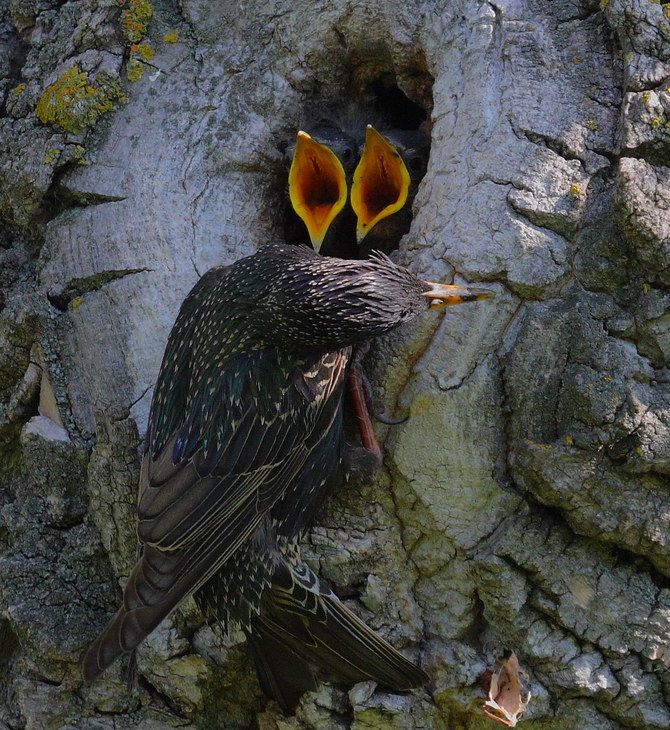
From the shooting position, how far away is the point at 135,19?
368 centimetres

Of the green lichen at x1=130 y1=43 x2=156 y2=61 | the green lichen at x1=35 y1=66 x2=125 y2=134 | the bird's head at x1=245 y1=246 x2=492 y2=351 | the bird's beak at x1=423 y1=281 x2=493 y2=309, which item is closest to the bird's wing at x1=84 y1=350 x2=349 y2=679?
the bird's head at x1=245 y1=246 x2=492 y2=351

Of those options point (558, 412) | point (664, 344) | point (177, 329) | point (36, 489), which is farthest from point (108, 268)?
point (664, 344)

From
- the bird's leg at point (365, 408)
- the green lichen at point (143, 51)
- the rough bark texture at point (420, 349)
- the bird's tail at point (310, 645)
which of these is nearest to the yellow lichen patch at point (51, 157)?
the rough bark texture at point (420, 349)

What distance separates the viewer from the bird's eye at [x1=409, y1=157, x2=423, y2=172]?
3900 millimetres

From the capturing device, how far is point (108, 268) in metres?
3.46

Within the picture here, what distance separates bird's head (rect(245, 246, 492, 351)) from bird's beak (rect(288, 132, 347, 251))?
57 centimetres

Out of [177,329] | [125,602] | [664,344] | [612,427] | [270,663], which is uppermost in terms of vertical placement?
[664,344]

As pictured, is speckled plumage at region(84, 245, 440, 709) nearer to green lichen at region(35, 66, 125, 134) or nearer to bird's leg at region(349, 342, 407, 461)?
bird's leg at region(349, 342, 407, 461)

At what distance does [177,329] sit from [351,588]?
3.17ft

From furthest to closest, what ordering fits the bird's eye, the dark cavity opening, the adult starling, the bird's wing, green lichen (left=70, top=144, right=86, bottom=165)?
1. the bird's eye
2. the dark cavity opening
3. green lichen (left=70, top=144, right=86, bottom=165)
4. the adult starling
5. the bird's wing

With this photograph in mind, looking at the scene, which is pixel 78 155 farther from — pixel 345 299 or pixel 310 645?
pixel 310 645

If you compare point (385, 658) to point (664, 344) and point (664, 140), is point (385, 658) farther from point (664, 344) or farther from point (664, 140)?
point (664, 140)

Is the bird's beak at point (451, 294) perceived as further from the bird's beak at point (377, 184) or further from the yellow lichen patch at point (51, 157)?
the yellow lichen patch at point (51, 157)

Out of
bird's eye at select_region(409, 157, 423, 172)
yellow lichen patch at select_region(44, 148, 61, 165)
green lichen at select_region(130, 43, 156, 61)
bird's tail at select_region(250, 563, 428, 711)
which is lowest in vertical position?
bird's tail at select_region(250, 563, 428, 711)
